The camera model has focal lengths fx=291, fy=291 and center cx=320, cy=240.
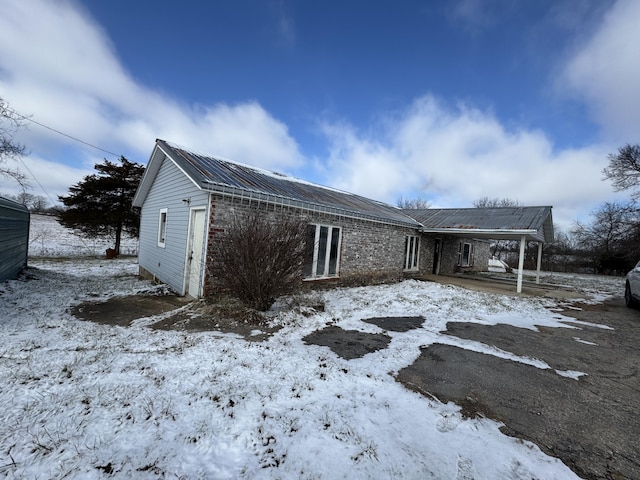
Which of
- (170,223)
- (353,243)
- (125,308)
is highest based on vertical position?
(170,223)

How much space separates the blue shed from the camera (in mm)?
7461

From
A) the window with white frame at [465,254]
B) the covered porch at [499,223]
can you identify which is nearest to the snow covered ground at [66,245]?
the covered porch at [499,223]

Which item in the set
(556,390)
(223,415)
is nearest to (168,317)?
(223,415)

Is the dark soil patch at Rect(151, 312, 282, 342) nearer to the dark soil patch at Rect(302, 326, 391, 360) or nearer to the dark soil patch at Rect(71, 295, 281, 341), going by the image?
the dark soil patch at Rect(71, 295, 281, 341)

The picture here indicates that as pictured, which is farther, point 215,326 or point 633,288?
point 633,288

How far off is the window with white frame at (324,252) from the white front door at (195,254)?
3162 mm

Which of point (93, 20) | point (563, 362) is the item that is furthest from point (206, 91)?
point (563, 362)

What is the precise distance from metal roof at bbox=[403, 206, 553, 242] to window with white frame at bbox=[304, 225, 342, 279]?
6373 mm

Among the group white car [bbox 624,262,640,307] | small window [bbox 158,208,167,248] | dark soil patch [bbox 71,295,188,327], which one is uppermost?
small window [bbox 158,208,167,248]

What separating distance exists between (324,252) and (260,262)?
13.9 ft

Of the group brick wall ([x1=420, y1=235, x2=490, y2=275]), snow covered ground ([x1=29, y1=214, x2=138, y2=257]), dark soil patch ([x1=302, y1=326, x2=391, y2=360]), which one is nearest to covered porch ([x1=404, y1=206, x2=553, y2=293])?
brick wall ([x1=420, y1=235, x2=490, y2=275])

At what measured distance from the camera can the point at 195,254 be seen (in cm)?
741

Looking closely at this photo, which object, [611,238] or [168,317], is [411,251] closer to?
[168,317]

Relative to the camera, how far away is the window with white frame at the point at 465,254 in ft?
62.1
